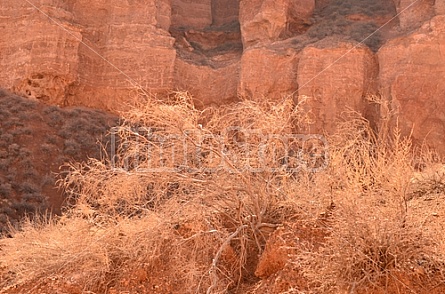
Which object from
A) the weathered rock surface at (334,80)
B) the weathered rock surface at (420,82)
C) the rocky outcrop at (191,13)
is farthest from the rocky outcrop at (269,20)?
the weathered rock surface at (420,82)

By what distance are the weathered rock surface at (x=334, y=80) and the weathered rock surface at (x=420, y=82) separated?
2.77 feet

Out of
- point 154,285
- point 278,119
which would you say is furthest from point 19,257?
point 278,119

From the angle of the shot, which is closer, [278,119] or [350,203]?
[350,203]

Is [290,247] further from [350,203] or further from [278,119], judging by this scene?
[278,119]

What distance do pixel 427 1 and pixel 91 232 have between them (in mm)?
17342

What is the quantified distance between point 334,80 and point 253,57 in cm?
371

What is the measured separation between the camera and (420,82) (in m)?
18.8

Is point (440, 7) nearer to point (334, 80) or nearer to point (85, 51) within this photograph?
point (334, 80)

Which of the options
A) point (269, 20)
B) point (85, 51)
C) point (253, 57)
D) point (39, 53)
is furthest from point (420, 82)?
point (39, 53)

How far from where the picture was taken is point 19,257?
8.16 m

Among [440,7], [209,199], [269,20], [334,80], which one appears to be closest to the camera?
[209,199]

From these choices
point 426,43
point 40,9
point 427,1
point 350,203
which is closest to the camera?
point 350,203

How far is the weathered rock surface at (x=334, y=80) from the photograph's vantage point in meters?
19.9

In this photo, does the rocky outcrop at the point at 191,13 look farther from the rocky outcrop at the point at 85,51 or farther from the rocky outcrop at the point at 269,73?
the rocky outcrop at the point at 269,73
